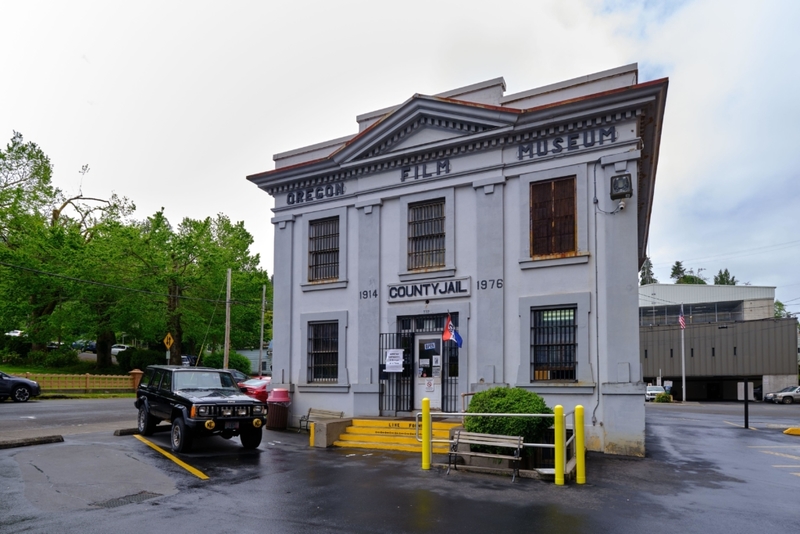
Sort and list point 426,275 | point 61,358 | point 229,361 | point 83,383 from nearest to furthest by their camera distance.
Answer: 1. point 426,275
2. point 83,383
3. point 61,358
4. point 229,361

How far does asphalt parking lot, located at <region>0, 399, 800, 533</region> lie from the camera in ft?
26.9

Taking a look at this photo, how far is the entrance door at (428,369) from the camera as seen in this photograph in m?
16.9

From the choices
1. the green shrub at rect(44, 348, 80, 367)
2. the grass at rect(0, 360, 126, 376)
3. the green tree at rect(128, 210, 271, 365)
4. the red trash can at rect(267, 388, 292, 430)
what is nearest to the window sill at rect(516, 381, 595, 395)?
the red trash can at rect(267, 388, 292, 430)

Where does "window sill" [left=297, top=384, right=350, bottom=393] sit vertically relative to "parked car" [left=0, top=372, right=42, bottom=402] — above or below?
above

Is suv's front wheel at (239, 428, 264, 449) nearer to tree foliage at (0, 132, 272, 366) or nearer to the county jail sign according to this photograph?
the county jail sign

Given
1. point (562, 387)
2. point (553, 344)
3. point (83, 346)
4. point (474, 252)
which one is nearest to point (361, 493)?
point (562, 387)

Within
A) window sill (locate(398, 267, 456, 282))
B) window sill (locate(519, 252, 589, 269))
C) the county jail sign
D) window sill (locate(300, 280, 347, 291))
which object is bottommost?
the county jail sign

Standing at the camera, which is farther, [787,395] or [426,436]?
[787,395]

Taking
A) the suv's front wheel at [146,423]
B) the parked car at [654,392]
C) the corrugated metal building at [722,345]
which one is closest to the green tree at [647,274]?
Result: the corrugated metal building at [722,345]

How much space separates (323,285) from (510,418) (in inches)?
350

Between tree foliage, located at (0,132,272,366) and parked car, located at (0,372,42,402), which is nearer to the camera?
parked car, located at (0,372,42,402)

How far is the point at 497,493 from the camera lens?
991 cm

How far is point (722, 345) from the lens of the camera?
54.9 m

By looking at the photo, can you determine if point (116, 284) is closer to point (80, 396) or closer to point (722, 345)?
point (80, 396)
